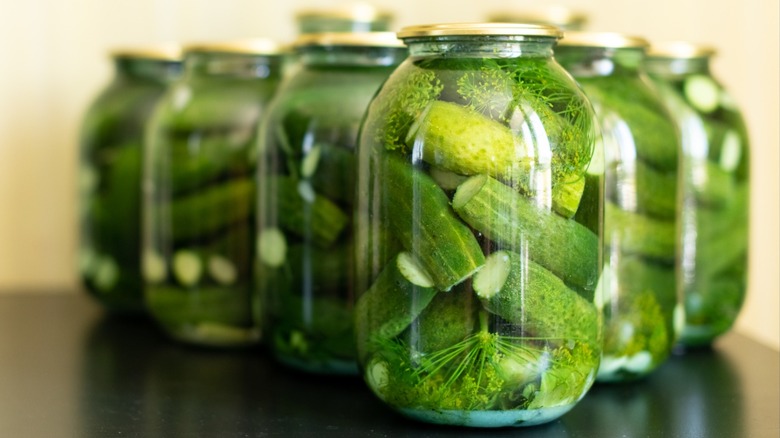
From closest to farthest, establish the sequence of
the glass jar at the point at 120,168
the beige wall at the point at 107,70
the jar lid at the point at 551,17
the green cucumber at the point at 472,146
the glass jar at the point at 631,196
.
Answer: the green cucumber at the point at 472,146
the glass jar at the point at 631,196
the jar lid at the point at 551,17
the glass jar at the point at 120,168
the beige wall at the point at 107,70

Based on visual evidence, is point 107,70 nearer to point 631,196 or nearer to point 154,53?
point 154,53

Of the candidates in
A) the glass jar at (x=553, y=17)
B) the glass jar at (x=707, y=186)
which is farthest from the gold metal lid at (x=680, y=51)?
the glass jar at (x=553, y=17)

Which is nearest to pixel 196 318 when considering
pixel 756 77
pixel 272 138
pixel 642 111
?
pixel 272 138

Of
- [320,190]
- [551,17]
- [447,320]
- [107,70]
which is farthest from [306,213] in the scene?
[107,70]

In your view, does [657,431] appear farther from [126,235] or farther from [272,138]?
[126,235]

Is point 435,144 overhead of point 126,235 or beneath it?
overhead

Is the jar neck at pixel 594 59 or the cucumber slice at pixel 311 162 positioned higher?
the jar neck at pixel 594 59

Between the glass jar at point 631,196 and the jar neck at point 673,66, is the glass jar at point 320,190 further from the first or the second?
the jar neck at point 673,66
